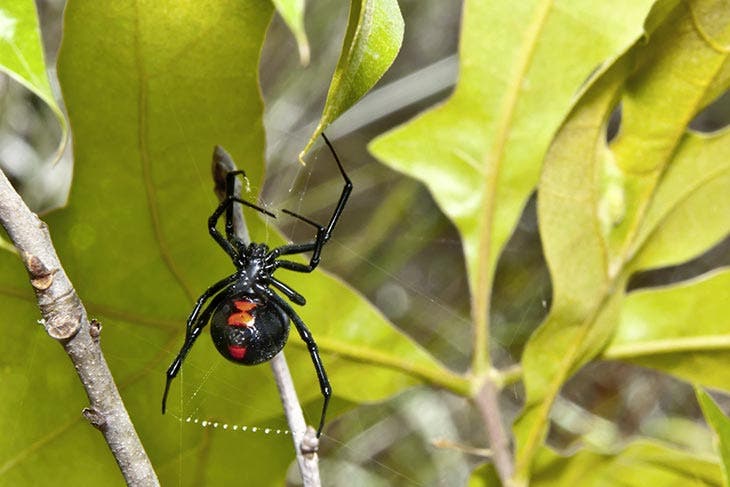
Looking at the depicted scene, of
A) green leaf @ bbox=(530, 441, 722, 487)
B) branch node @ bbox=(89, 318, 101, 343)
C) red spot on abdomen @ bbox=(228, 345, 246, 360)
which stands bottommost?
green leaf @ bbox=(530, 441, 722, 487)

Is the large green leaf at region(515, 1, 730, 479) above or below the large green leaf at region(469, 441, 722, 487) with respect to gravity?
above

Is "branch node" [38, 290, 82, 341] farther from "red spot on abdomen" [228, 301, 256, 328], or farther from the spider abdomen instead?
"red spot on abdomen" [228, 301, 256, 328]

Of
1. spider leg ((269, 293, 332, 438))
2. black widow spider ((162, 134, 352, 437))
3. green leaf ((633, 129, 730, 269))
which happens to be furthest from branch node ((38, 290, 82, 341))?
green leaf ((633, 129, 730, 269))

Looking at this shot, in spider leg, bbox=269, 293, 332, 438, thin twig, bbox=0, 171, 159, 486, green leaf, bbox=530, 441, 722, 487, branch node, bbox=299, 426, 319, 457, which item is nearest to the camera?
thin twig, bbox=0, 171, 159, 486

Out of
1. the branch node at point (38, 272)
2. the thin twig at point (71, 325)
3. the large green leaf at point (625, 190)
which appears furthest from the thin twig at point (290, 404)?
the large green leaf at point (625, 190)

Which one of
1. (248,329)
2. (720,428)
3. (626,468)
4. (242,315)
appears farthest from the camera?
(626,468)

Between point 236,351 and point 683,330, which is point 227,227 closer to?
point 236,351

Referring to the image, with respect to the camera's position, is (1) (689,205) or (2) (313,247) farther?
(2) (313,247)

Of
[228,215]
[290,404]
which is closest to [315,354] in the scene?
[228,215]
